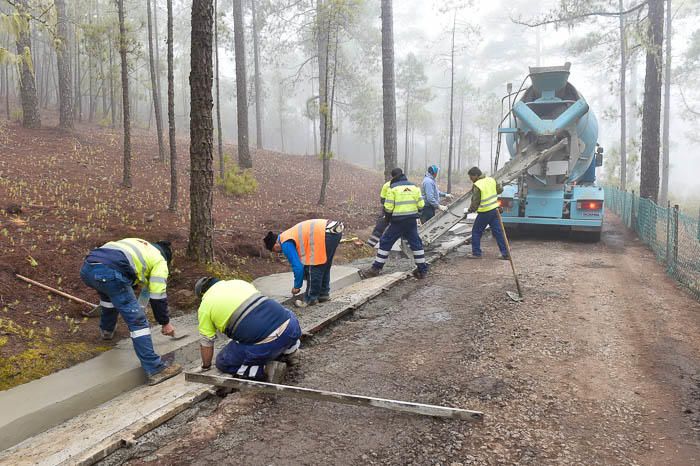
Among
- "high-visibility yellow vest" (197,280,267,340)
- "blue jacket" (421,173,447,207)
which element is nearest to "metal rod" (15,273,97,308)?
"high-visibility yellow vest" (197,280,267,340)

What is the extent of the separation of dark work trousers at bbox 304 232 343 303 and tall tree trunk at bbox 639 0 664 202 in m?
9.84

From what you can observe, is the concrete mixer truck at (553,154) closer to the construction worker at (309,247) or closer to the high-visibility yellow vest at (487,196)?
the high-visibility yellow vest at (487,196)

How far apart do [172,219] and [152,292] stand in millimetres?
4207

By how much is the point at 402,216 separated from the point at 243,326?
4076 millimetres

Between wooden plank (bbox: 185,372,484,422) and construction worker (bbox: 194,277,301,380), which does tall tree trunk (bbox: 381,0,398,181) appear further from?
wooden plank (bbox: 185,372,484,422)

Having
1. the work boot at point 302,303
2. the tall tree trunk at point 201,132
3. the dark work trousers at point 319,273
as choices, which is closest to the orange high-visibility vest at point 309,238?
the dark work trousers at point 319,273

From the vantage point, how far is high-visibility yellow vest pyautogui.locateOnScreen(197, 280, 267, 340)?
3.97 m

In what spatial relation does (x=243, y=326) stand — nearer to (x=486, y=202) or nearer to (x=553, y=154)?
(x=486, y=202)

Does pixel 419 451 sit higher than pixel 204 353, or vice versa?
pixel 204 353

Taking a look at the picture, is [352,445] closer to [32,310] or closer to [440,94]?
[32,310]

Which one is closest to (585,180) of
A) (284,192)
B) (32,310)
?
(284,192)

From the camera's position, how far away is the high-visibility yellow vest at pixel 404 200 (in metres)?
7.51

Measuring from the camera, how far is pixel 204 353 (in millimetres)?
4215

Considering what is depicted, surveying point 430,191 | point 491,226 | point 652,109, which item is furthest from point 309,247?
point 652,109
